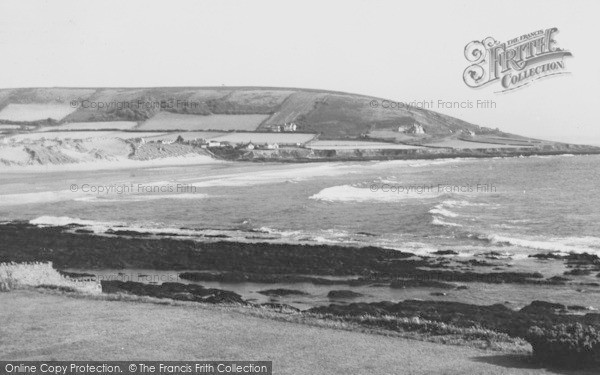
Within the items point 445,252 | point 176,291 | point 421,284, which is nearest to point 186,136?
point 445,252

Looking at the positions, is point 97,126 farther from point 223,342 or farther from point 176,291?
point 223,342

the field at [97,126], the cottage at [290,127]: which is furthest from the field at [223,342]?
the cottage at [290,127]

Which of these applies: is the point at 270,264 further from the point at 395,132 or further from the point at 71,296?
the point at 395,132

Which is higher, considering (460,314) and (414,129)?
(414,129)

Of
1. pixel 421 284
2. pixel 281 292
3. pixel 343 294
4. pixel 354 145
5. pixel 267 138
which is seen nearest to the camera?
pixel 343 294

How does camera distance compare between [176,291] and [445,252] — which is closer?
[176,291]

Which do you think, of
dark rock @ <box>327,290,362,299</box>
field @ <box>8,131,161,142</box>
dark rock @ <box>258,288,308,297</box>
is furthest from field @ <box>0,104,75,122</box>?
dark rock @ <box>327,290,362,299</box>

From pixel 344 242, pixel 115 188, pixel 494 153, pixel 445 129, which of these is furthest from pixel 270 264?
pixel 445 129
